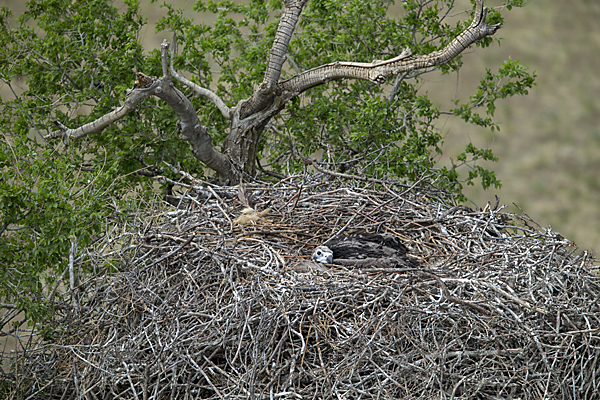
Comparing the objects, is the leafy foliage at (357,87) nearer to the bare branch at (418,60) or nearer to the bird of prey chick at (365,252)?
the bare branch at (418,60)

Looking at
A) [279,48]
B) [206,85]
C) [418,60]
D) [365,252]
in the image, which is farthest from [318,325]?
[206,85]

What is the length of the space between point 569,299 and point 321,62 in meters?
4.73

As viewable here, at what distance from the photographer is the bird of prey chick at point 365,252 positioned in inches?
148

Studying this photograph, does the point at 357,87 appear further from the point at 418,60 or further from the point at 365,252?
the point at 365,252

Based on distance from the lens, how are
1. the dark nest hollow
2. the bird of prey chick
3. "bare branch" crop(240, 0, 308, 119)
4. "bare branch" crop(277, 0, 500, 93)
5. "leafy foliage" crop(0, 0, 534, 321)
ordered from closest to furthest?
the dark nest hollow → the bird of prey chick → "bare branch" crop(277, 0, 500, 93) → "bare branch" crop(240, 0, 308, 119) → "leafy foliage" crop(0, 0, 534, 321)

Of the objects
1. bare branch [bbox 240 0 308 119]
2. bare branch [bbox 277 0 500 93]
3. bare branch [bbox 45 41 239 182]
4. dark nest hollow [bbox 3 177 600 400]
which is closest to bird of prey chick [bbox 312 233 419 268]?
dark nest hollow [bbox 3 177 600 400]

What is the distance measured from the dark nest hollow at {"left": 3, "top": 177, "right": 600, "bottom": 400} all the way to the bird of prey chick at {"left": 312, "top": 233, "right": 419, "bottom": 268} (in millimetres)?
158

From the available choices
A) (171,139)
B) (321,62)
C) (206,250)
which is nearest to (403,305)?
(206,250)

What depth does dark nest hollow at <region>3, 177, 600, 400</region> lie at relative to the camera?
2.99 metres

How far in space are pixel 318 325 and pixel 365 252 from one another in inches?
35.1

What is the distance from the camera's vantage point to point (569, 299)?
325 centimetres

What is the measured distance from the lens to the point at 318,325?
3160mm

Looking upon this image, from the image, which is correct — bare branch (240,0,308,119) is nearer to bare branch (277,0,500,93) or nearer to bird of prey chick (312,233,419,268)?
bare branch (277,0,500,93)

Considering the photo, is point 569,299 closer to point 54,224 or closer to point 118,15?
point 54,224
